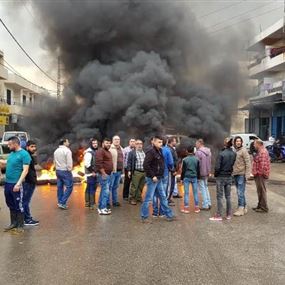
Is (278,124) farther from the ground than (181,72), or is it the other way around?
(181,72)

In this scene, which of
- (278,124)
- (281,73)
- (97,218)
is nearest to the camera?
(97,218)

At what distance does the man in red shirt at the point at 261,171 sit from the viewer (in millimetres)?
8273

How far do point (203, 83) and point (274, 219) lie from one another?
1291cm

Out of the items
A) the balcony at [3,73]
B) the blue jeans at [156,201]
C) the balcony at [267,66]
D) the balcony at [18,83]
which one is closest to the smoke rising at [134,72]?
the blue jeans at [156,201]

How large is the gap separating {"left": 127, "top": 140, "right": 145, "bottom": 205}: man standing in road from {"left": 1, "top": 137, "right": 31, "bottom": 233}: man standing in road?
305cm

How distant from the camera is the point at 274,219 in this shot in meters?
7.67

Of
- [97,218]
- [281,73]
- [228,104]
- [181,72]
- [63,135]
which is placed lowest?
[97,218]

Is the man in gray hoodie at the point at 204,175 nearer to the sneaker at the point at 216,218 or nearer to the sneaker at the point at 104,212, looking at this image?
the sneaker at the point at 216,218

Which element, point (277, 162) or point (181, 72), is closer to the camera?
point (181, 72)

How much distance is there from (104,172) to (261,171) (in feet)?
10.3

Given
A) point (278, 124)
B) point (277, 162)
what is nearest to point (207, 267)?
point (277, 162)

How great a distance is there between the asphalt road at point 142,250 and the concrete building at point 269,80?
77.2ft

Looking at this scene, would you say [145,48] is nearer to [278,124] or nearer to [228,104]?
[228,104]

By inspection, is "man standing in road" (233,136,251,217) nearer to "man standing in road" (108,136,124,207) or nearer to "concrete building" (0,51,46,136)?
"man standing in road" (108,136,124,207)
